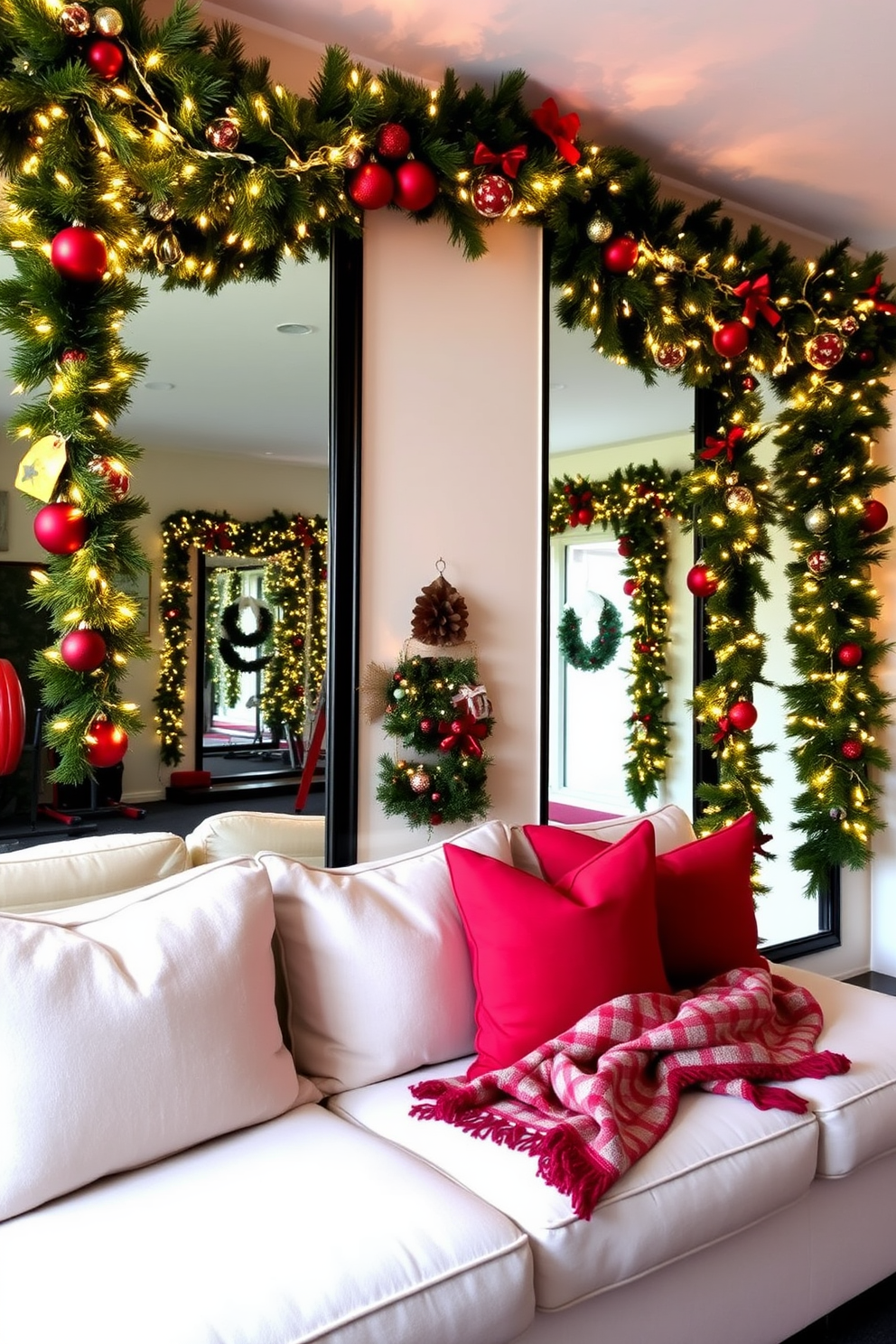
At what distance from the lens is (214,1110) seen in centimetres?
176

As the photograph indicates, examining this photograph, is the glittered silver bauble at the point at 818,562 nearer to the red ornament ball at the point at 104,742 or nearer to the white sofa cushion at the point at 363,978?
the white sofa cushion at the point at 363,978

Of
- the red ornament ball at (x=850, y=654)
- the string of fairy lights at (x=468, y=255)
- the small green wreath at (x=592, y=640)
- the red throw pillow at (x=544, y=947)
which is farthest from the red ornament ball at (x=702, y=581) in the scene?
the red throw pillow at (x=544, y=947)

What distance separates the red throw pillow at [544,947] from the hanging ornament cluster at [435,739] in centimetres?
57

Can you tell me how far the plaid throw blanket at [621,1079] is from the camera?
→ 5.71 feet

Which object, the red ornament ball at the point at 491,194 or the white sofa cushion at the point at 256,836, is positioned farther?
the red ornament ball at the point at 491,194

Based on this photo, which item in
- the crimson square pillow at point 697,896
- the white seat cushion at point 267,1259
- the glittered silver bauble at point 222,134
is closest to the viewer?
the white seat cushion at point 267,1259

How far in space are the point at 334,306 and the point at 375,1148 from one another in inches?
80.2

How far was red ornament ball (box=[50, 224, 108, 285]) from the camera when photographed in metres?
2.07

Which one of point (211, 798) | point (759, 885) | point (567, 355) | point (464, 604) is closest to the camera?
point (211, 798)

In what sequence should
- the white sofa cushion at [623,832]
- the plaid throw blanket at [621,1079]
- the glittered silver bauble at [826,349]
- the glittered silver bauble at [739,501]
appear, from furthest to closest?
the glittered silver bauble at [826,349] < the glittered silver bauble at [739,501] < the white sofa cushion at [623,832] < the plaid throw blanket at [621,1079]

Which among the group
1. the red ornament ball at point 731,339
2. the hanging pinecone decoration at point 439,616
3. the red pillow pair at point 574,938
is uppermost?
the red ornament ball at point 731,339

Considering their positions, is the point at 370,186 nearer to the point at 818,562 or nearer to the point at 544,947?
the point at 544,947

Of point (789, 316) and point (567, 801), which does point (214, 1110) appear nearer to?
point (567, 801)

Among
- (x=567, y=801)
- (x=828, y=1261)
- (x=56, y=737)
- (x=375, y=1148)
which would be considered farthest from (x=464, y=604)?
(x=828, y=1261)
